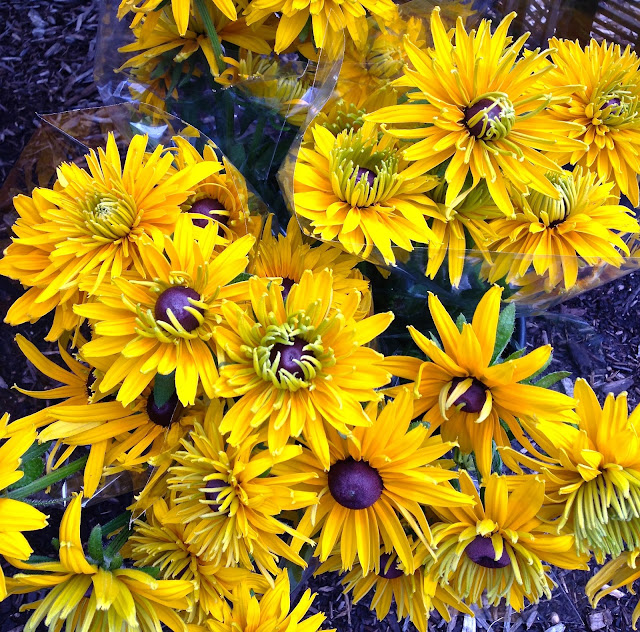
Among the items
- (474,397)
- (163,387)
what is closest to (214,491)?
(163,387)

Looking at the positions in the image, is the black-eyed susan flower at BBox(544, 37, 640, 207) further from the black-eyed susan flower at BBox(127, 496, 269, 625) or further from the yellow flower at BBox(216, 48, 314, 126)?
the black-eyed susan flower at BBox(127, 496, 269, 625)

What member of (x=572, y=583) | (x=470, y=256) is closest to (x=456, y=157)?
(x=470, y=256)

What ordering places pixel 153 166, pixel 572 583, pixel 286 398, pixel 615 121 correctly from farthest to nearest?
pixel 572 583 → pixel 615 121 → pixel 153 166 → pixel 286 398

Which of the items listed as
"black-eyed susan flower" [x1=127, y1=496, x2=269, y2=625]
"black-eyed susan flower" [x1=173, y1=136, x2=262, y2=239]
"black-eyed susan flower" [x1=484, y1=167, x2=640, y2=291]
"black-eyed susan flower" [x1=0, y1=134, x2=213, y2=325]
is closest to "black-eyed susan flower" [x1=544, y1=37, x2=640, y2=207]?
"black-eyed susan flower" [x1=484, y1=167, x2=640, y2=291]

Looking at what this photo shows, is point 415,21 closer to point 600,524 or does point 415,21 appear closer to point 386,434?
point 386,434

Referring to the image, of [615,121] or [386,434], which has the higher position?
[615,121]
